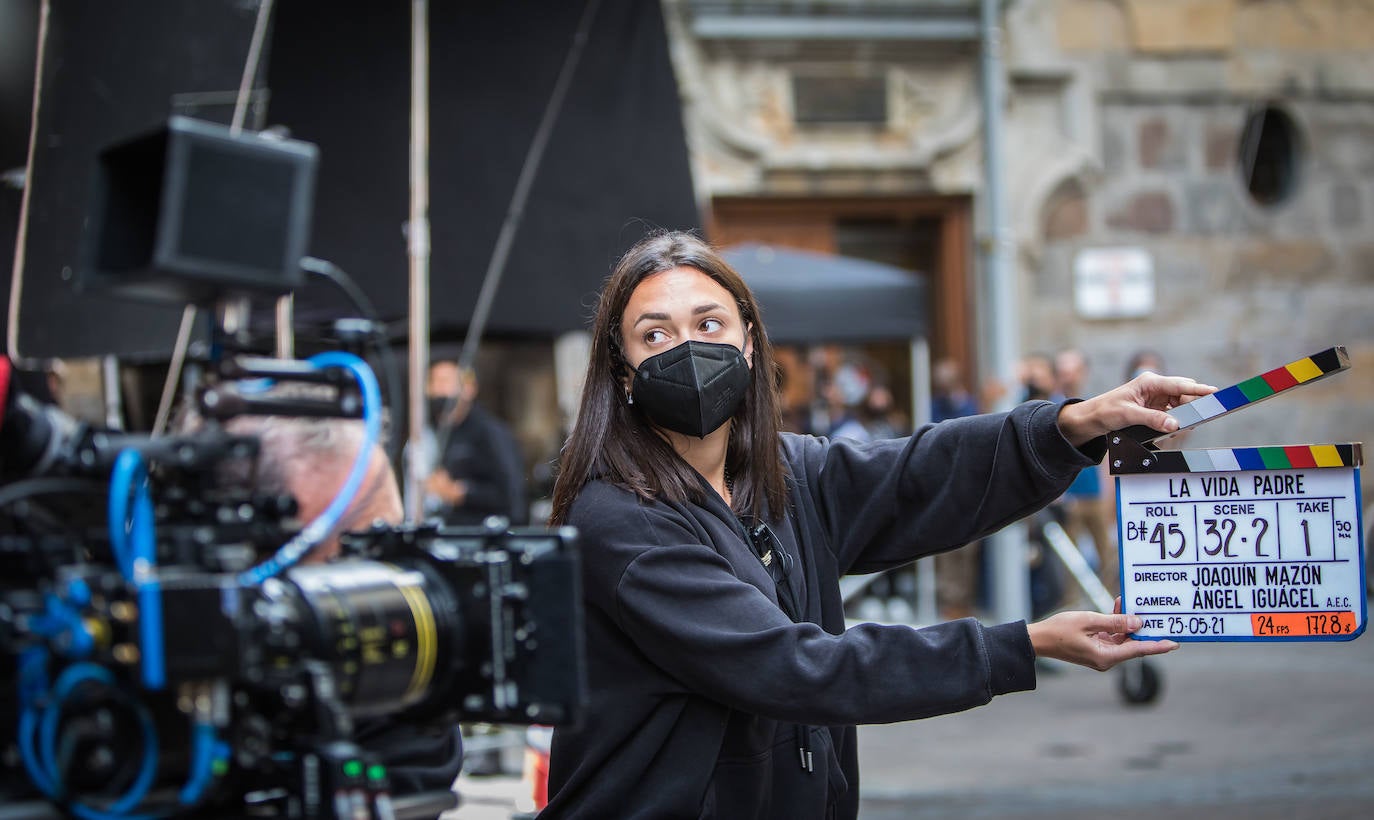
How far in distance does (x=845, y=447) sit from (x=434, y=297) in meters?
3.59

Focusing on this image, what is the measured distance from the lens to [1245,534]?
2525 millimetres

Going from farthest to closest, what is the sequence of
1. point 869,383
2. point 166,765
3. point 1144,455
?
point 869,383
point 1144,455
point 166,765

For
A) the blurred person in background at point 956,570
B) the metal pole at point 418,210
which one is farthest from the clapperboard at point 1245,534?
the blurred person in background at point 956,570

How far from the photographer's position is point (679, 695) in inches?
96.6

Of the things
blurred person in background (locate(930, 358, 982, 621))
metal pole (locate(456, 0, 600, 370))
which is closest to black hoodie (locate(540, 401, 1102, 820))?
metal pole (locate(456, 0, 600, 370))

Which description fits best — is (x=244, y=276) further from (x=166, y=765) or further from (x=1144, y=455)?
(x=1144, y=455)

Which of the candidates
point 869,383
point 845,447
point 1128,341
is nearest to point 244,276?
point 845,447

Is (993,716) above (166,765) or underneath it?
underneath

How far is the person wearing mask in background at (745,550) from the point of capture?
233 centimetres

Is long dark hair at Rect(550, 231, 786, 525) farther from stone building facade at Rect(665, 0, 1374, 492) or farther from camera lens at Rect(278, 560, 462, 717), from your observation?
stone building facade at Rect(665, 0, 1374, 492)

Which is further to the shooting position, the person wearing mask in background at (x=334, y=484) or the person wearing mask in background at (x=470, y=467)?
the person wearing mask in background at (x=470, y=467)

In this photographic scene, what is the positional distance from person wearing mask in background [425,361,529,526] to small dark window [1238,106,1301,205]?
7444mm

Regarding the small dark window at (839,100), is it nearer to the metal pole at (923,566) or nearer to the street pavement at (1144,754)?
the metal pole at (923,566)

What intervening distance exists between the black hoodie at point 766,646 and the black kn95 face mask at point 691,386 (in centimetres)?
15
